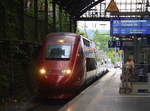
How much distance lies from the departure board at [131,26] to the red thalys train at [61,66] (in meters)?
13.6

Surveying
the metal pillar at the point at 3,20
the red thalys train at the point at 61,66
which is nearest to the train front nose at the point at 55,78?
the red thalys train at the point at 61,66

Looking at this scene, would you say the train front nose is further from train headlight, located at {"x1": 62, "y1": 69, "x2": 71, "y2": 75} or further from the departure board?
the departure board

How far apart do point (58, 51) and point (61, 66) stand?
1083 millimetres

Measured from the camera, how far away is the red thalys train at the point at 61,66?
18.3 m

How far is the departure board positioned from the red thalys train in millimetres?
13552

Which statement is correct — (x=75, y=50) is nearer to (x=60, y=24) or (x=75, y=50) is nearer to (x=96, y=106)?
(x=96, y=106)

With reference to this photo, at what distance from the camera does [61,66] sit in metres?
18.7

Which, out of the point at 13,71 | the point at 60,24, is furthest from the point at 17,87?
the point at 60,24

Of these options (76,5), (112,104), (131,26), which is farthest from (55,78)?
(76,5)

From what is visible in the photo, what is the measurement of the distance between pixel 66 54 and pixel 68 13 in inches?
839

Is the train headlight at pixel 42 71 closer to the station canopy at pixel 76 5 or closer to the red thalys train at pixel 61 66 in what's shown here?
the red thalys train at pixel 61 66

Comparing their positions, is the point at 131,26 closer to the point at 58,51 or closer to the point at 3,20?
the point at 58,51

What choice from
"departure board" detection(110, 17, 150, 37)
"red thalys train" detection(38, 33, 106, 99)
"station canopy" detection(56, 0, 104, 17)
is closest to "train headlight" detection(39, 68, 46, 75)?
"red thalys train" detection(38, 33, 106, 99)

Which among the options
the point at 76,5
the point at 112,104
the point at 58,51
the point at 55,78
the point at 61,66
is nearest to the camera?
the point at 112,104
